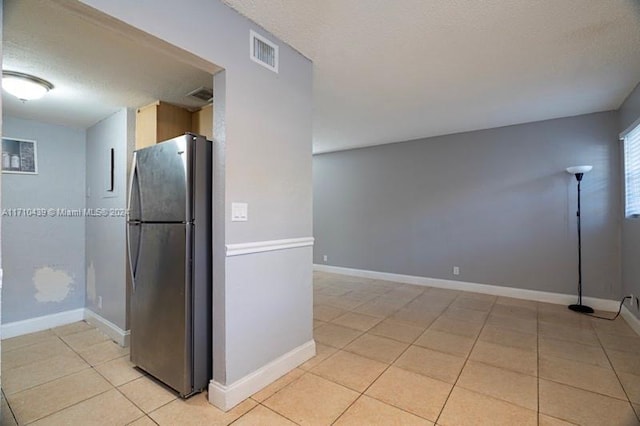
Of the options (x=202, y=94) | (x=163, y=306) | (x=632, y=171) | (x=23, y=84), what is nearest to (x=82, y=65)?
(x=23, y=84)

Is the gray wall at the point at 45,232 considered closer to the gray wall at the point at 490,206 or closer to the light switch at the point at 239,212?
the light switch at the point at 239,212

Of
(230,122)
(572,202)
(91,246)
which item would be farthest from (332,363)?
(572,202)

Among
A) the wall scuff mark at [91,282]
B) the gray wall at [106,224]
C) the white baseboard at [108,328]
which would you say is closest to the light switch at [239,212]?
the gray wall at [106,224]

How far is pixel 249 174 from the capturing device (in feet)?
6.81

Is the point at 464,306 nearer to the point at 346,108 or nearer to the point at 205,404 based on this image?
the point at 346,108

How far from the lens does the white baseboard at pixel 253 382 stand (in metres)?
1.93

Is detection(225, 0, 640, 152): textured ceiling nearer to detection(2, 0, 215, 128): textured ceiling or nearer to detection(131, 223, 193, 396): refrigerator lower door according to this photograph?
detection(2, 0, 215, 128): textured ceiling

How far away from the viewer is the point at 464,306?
4000 millimetres

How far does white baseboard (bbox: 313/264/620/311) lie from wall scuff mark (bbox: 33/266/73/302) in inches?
170

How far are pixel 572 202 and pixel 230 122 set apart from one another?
4453 millimetres

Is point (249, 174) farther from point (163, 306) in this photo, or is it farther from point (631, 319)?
point (631, 319)

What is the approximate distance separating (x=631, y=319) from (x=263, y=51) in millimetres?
4531

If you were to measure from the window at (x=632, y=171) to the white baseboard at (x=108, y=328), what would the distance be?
17.4ft

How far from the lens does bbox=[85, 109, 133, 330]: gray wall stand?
3010 mm
